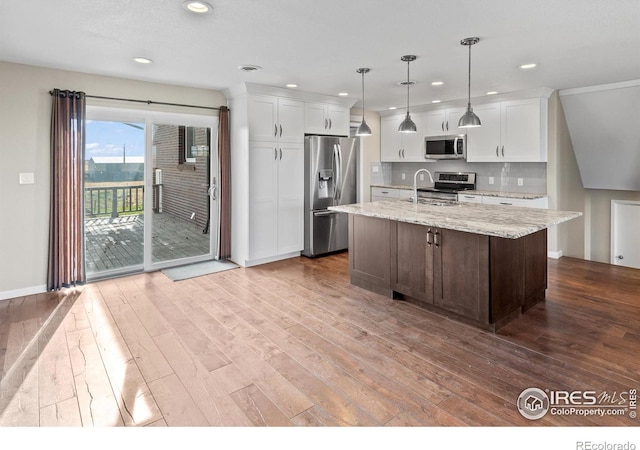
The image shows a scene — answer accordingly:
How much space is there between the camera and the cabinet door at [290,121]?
5.43 m

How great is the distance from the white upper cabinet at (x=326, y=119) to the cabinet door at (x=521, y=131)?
2348mm

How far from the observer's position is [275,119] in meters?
5.37

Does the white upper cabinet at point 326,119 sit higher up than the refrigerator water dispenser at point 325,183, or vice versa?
the white upper cabinet at point 326,119

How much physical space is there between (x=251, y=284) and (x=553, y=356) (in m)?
2.99

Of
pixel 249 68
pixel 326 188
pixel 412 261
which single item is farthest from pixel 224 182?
pixel 412 261

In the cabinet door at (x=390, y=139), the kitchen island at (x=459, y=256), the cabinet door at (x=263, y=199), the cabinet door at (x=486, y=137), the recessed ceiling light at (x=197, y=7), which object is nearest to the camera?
the recessed ceiling light at (x=197, y=7)

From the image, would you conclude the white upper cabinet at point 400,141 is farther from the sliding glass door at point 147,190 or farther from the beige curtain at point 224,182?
the sliding glass door at point 147,190

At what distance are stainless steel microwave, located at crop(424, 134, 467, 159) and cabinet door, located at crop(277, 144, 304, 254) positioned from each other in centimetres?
239

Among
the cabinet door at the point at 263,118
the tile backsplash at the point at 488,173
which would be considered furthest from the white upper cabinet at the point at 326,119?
the tile backsplash at the point at 488,173

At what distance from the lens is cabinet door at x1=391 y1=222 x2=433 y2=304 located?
3.54 meters

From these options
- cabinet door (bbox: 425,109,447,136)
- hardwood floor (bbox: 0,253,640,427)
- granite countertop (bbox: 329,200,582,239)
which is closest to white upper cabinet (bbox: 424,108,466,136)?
cabinet door (bbox: 425,109,447,136)

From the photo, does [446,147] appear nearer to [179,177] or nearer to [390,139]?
[390,139]

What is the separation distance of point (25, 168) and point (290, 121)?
3.13 metres
